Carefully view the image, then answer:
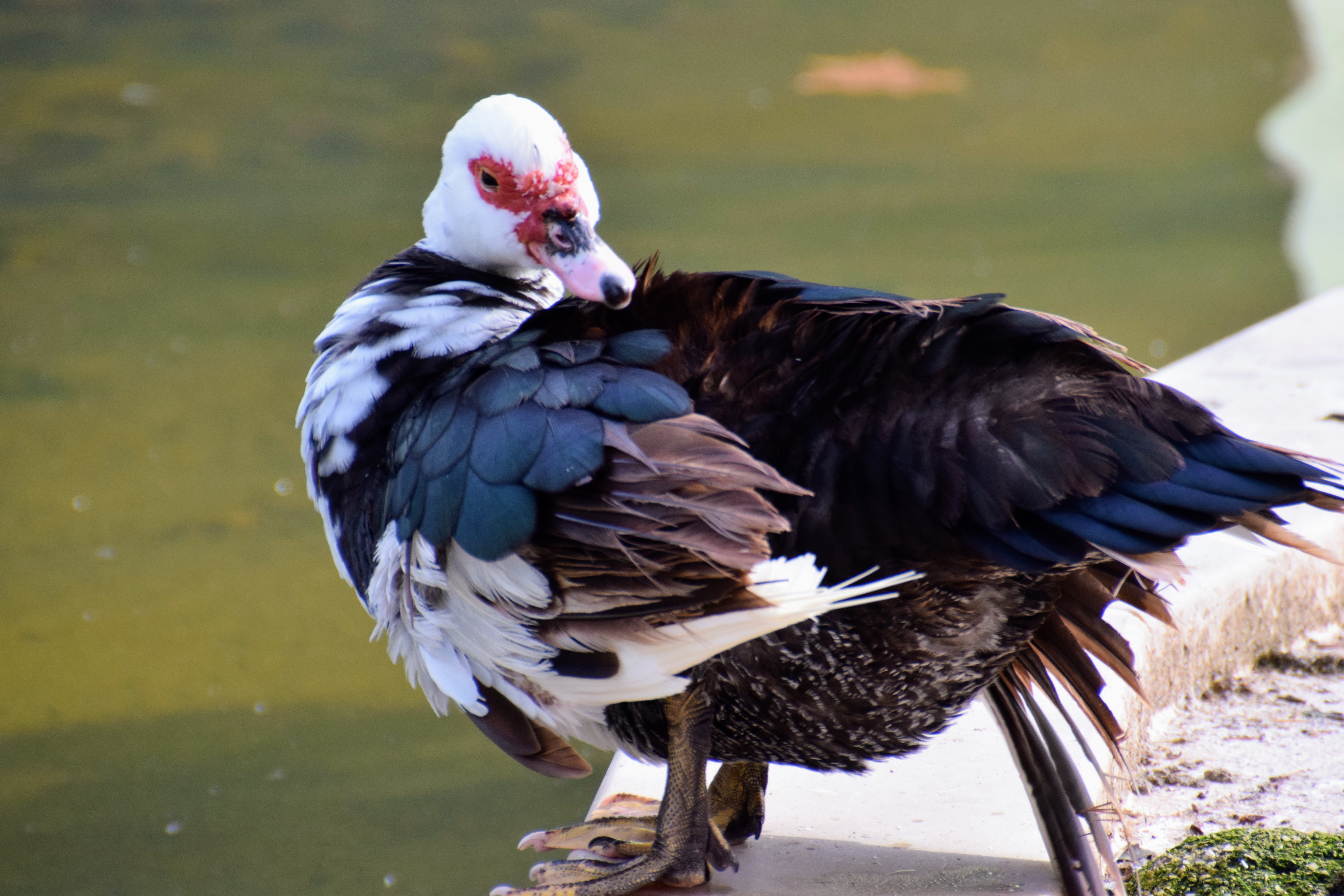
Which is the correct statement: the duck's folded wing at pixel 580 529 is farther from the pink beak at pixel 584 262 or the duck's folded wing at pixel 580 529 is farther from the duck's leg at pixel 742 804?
the duck's leg at pixel 742 804

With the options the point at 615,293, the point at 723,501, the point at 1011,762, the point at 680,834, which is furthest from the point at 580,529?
the point at 1011,762

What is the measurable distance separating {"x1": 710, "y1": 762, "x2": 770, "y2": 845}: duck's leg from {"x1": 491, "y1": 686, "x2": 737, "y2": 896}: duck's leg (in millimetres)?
64

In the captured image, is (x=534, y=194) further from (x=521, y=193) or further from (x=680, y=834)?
(x=680, y=834)

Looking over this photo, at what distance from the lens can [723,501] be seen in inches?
53.8

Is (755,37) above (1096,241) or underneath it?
above

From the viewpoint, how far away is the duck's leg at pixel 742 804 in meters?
1.84

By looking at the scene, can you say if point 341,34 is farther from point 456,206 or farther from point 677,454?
point 677,454

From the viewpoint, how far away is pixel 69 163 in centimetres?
555

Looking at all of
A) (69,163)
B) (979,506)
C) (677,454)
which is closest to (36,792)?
(677,454)

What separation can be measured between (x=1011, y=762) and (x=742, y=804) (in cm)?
43

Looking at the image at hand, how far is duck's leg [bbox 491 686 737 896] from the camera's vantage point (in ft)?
5.33

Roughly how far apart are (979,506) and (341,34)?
647 centimetres

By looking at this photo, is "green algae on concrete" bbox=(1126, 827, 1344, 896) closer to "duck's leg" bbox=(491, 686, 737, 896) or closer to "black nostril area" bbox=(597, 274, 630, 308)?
"duck's leg" bbox=(491, 686, 737, 896)


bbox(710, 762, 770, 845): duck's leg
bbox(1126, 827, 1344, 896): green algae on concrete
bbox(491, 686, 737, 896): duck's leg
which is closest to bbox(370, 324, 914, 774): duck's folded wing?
bbox(491, 686, 737, 896): duck's leg
